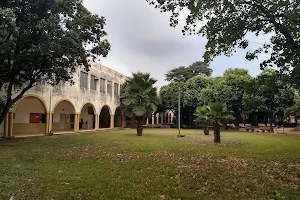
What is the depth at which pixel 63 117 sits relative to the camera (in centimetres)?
3014

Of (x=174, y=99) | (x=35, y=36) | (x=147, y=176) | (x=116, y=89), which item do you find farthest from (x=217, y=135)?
(x=174, y=99)

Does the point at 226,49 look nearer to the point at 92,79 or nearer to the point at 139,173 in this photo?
the point at 139,173

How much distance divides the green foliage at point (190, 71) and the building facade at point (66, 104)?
2380 centimetres

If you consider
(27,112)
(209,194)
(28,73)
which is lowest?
(209,194)

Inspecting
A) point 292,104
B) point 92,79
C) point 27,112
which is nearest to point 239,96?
point 292,104

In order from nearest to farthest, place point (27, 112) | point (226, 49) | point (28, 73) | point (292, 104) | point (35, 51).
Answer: point (226, 49), point (35, 51), point (28, 73), point (27, 112), point (292, 104)

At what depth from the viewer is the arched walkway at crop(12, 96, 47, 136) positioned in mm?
23844

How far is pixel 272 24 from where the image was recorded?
28.6 feet

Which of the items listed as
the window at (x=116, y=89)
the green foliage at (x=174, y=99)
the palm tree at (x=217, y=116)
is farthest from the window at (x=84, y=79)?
the palm tree at (x=217, y=116)

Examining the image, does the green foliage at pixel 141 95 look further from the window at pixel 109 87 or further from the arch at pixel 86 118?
the arch at pixel 86 118

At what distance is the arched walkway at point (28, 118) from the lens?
23.8 m

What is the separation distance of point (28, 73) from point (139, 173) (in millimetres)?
9278

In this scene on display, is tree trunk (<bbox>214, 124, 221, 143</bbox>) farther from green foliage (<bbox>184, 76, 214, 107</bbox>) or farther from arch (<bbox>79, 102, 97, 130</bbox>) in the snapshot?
arch (<bbox>79, 102, 97, 130</bbox>)

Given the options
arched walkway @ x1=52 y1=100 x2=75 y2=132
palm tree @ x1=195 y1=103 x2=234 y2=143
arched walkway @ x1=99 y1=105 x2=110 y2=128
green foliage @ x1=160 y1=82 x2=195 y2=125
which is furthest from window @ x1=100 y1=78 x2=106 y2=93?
palm tree @ x1=195 y1=103 x2=234 y2=143
